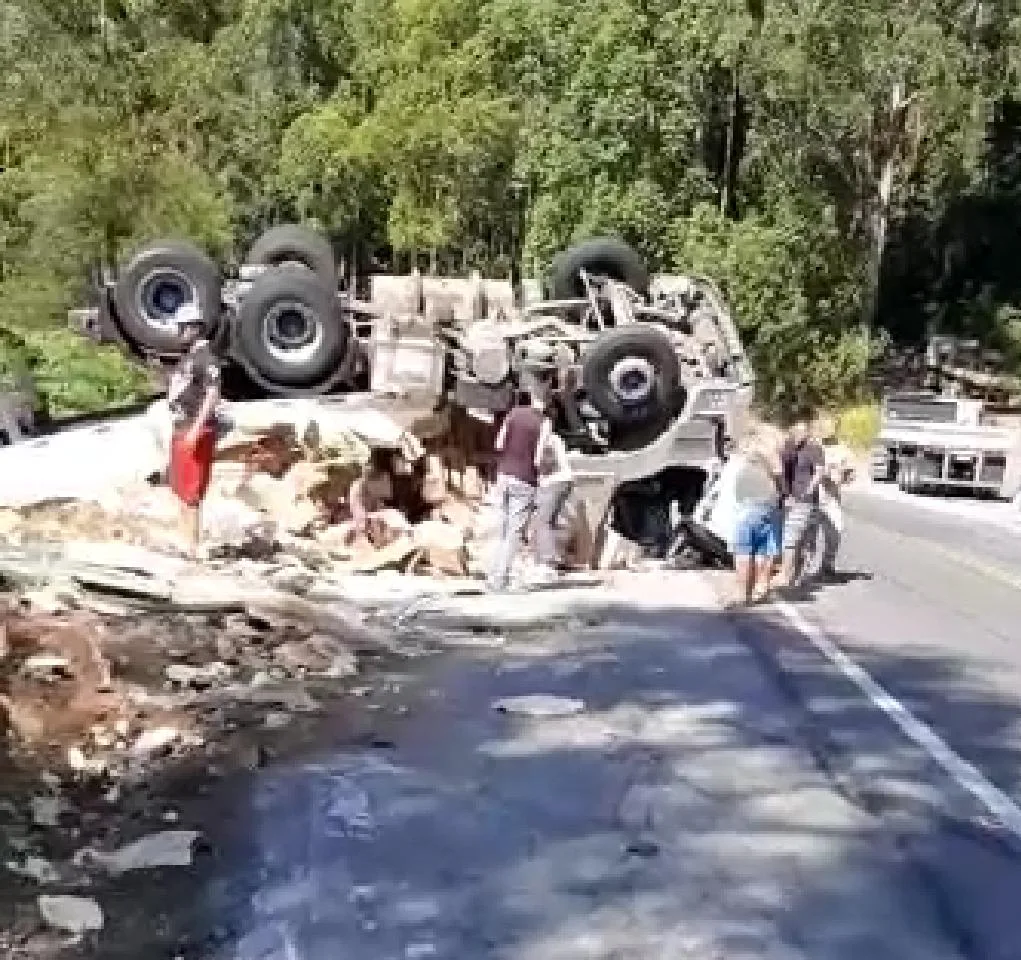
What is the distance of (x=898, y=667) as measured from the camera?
10.5 metres

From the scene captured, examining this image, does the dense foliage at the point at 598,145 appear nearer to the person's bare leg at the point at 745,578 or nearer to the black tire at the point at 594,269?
the black tire at the point at 594,269

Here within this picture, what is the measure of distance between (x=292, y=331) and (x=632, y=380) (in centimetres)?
302

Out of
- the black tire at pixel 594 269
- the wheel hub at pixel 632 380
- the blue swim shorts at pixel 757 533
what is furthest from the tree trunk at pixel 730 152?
the blue swim shorts at pixel 757 533

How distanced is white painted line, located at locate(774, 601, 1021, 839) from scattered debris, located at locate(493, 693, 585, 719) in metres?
1.52

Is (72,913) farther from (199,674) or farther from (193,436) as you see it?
(193,436)

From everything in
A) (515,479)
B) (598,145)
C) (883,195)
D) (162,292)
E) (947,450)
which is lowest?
(947,450)

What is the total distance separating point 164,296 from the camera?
16656mm

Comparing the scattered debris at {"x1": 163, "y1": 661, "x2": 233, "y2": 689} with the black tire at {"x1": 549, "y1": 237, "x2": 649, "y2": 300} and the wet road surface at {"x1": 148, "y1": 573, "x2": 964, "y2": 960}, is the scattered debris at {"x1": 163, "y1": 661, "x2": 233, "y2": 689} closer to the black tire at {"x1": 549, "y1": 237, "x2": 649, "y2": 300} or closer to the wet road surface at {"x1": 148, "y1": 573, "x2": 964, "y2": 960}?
the wet road surface at {"x1": 148, "y1": 573, "x2": 964, "y2": 960}

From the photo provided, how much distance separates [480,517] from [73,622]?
595 centimetres

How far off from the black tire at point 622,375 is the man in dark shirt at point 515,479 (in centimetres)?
142

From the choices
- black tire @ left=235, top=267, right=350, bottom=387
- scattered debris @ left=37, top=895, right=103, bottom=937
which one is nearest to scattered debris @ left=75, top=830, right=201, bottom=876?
scattered debris @ left=37, top=895, right=103, bottom=937

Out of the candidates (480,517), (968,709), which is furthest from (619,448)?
(968,709)

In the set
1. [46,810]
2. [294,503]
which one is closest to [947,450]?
[294,503]

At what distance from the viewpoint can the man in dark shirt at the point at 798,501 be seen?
45.4 ft
